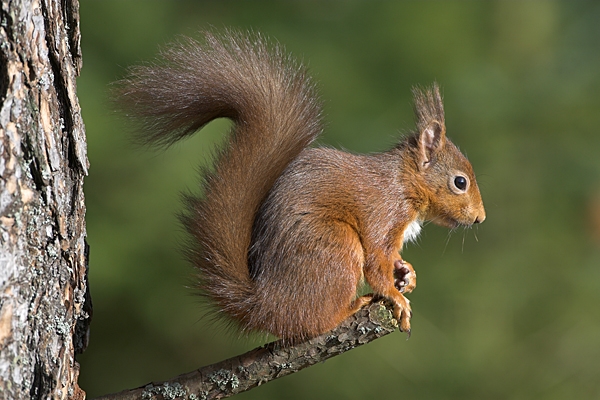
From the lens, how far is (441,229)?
329cm

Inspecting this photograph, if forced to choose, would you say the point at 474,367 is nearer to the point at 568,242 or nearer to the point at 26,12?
the point at 568,242

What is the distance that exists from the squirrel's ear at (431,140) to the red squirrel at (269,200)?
23 cm

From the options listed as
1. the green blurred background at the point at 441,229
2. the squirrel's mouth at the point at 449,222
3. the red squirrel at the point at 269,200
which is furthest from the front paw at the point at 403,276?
the green blurred background at the point at 441,229

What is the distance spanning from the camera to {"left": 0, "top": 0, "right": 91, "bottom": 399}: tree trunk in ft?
3.94

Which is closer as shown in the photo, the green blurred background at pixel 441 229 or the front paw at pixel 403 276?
the front paw at pixel 403 276

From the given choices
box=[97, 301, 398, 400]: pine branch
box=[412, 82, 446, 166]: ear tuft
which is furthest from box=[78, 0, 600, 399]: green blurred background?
box=[97, 301, 398, 400]: pine branch

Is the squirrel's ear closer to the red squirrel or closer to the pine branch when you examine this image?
the red squirrel

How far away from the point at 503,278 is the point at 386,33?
1.47 metres

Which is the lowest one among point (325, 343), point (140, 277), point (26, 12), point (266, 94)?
point (325, 343)

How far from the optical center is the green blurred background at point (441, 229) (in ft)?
10.2

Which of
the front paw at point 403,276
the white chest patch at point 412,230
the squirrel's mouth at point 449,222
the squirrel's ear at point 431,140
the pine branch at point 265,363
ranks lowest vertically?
the pine branch at point 265,363

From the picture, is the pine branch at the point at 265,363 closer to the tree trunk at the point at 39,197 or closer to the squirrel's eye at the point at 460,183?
the tree trunk at the point at 39,197

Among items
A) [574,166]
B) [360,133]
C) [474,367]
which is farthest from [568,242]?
[360,133]

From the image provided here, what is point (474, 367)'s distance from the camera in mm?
3109
